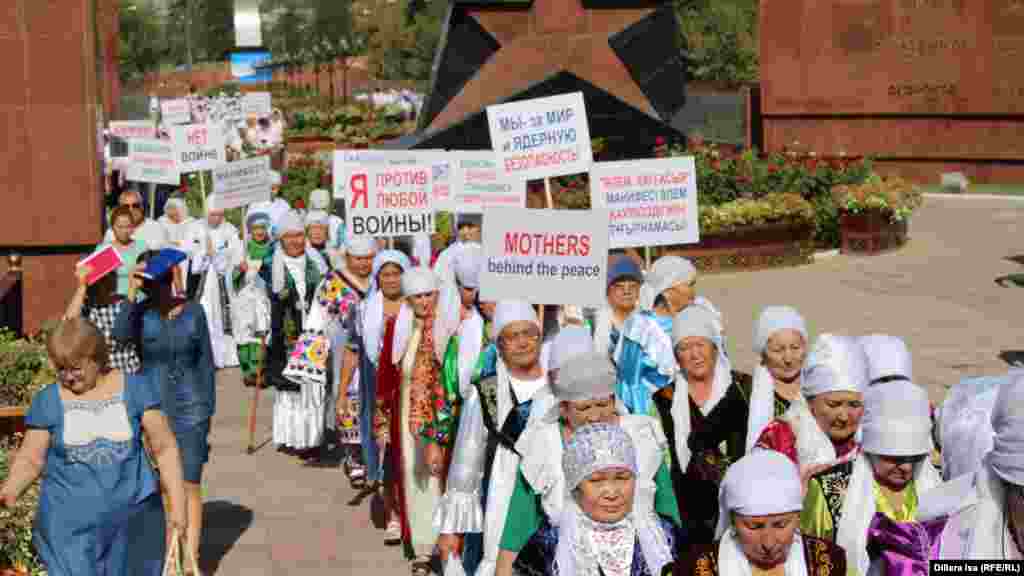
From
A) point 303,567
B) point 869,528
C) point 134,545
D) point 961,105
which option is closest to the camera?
point 869,528

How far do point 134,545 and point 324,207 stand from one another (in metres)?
9.56

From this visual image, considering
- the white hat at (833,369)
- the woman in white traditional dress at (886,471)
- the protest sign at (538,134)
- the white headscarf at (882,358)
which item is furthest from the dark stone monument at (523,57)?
the woman in white traditional dress at (886,471)

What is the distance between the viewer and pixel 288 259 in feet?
39.3

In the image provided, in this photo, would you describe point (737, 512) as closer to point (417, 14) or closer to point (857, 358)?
point (857, 358)

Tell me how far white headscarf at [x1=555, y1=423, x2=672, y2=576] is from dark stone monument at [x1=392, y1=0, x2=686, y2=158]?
1965cm

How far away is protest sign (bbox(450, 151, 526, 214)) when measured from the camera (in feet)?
38.8

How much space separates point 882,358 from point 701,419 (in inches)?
29.6

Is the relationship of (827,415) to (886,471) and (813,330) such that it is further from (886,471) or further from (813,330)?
(813,330)

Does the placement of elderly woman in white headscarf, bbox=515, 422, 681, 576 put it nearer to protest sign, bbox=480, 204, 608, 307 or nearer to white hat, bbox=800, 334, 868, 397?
white hat, bbox=800, 334, 868, 397

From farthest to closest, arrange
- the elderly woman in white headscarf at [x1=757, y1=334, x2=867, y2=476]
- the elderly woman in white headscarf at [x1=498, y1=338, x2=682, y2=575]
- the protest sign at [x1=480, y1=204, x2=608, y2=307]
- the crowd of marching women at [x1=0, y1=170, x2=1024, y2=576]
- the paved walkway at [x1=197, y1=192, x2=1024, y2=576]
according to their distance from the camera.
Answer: the paved walkway at [x1=197, y1=192, x2=1024, y2=576] → the protest sign at [x1=480, y1=204, x2=608, y2=307] → the elderly woman in white headscarf at [x1=757, y1=334, x2=867, y2=476] → the elderly woman in white headscarf at [x1=498, y1=338, x2=682, y2=575] → the crowd of marching women at [x1=0, y1=170, x2=1024, y2=576]

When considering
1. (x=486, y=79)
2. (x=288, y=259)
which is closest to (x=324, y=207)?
(x=288, y=259)

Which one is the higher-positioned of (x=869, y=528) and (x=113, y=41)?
(x=113, y=41)

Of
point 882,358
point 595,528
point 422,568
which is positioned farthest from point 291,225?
point 595,528

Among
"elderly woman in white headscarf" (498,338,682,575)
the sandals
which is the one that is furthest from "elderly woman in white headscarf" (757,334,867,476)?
the sandals
